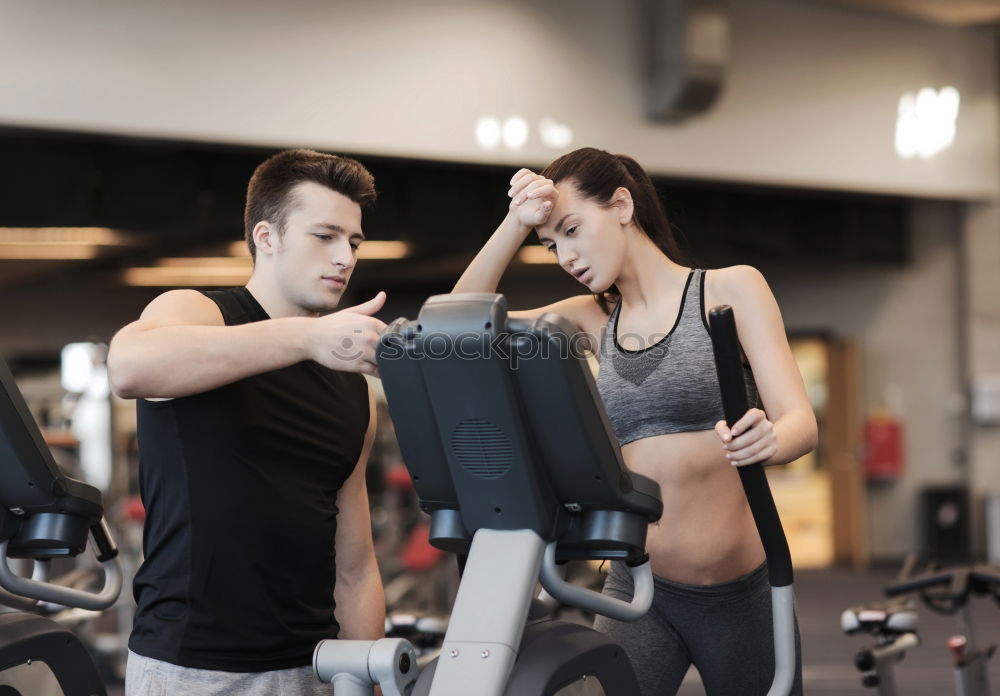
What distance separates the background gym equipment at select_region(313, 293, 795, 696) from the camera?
1.20m

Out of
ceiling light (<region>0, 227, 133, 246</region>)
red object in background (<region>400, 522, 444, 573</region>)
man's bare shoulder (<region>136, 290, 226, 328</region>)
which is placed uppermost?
ceiling light (<region>0, 227, 133, 246</region>)

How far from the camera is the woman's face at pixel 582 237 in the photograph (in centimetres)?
162

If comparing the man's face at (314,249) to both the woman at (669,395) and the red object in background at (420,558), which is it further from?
the red object in background at (420,558)

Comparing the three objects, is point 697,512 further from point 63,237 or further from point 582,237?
point 63,237

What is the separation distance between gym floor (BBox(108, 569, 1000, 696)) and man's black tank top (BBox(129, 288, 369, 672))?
3.40 m

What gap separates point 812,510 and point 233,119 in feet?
26.5

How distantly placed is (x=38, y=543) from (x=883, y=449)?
8.18 meters

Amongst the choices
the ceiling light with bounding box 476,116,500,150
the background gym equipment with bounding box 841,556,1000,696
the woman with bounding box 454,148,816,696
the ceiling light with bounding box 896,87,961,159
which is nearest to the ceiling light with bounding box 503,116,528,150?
the ceiling light with bounding box 476,116,500,150

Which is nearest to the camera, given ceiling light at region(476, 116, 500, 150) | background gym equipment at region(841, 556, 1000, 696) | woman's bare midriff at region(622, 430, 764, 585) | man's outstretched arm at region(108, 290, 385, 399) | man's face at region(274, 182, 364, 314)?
man's outstretched arm at region(108, 290, 385, 399)

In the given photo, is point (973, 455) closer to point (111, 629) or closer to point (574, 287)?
point (574, 287)

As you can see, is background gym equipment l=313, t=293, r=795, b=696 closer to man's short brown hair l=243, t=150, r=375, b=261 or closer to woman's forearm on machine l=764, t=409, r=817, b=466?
woman's forearm on machine l=764, t=409, r=817, b=466

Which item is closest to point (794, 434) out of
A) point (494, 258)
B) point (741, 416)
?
point (741, 416)

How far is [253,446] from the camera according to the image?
1.52m

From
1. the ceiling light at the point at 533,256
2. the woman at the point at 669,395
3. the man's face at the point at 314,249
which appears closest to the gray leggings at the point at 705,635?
the woman at the point at 669,395
